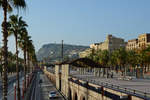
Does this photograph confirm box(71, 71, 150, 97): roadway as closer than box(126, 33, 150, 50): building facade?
Yes

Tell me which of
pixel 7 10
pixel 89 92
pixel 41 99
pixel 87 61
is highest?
pixel 7 10

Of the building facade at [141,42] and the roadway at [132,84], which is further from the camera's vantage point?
the building facade at [141,42]

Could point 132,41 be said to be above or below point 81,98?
above

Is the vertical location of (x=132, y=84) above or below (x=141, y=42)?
below

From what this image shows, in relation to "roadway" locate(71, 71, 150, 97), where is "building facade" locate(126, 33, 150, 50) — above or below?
above

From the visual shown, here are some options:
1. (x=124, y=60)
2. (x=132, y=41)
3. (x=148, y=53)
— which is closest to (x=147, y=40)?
(x=132, y=41)

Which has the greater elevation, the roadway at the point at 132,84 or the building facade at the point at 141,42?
the building facade at the point at 141,42

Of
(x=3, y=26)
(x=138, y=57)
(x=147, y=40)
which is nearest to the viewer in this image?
(x=3, y=26)

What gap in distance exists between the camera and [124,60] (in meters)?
93.2

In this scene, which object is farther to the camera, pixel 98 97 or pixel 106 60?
pixel 106 60

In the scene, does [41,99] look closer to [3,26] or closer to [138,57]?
[3,26]

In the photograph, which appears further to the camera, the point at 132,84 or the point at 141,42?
the point at 141,42

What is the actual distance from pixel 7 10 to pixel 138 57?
74.6 metres

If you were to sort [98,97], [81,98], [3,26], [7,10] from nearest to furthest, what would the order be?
[3,26], [7,10], [98,97], [81,98]
